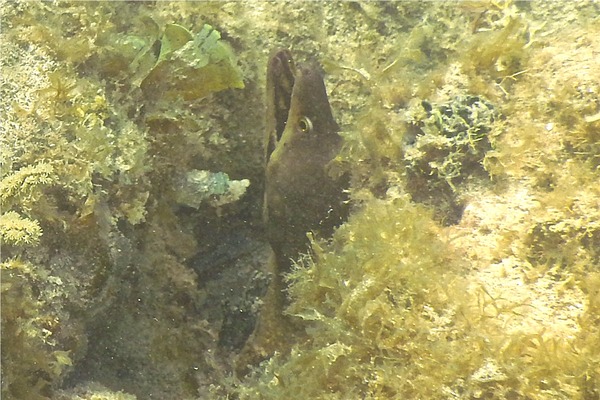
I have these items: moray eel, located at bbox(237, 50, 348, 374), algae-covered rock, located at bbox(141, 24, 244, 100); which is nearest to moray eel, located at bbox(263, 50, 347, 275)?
moray eel, located at bbox(237, 50, 348, 374)

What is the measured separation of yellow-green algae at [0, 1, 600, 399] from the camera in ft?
6.22

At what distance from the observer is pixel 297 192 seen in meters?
2.68

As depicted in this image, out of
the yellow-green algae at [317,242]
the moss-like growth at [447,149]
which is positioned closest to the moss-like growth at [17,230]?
the yellow-green algae at [317,242]

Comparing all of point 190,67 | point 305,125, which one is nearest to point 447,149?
point 305,125

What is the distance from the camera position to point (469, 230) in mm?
2332

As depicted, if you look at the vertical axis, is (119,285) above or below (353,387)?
above

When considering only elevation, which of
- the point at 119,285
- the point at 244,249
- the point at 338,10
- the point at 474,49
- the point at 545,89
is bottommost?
the point at 244,249

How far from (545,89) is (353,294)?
5.36 ft

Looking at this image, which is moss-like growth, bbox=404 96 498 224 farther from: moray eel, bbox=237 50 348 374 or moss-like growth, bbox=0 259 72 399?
moss-like growth, bbox=0 259 72 399

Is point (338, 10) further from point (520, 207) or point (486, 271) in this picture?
point (486, 271)

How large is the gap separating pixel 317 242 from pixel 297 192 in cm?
34

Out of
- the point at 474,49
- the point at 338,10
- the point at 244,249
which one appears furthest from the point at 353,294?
the point at 338,10

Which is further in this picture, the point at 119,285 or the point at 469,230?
the point at 119,285

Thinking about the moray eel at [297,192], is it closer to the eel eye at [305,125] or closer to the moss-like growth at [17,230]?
the eel eye at [305,125]
